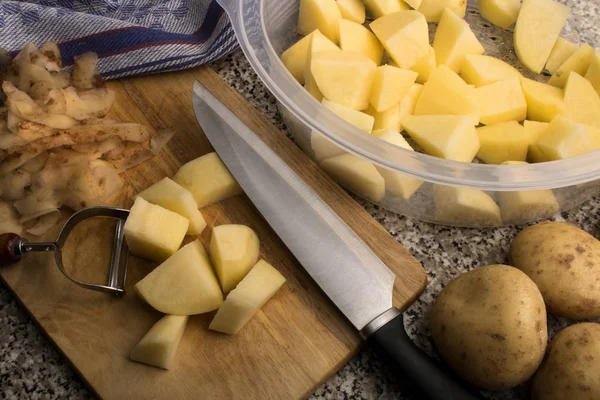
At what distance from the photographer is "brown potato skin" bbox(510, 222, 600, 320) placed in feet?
3.90

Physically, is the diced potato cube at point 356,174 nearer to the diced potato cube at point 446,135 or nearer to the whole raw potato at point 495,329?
the diced potato cube at point 446,135

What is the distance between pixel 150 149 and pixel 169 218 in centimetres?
27

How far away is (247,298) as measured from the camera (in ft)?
3.88

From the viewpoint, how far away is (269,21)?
1.59 metres

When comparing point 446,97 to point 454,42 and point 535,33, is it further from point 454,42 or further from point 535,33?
point 535,33

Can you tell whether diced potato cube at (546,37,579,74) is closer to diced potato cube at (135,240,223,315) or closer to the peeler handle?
diced potato cube at (135,240,223,315)

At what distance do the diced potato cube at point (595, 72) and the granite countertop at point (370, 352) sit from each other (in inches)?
12.7

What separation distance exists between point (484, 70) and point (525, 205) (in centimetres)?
40

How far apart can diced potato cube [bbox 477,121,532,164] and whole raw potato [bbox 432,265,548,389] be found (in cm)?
40

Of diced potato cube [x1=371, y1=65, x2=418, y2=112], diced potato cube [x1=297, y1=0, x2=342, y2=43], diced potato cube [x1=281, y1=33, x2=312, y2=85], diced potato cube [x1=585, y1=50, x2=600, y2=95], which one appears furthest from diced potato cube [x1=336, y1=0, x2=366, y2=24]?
diced potato cube [x1=585, y1=50, x2=600, y2=95]

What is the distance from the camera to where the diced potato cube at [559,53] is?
65.9 inches

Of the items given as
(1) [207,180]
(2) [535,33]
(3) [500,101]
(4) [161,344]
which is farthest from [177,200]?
(2) [535,33]

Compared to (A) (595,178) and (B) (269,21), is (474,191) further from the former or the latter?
(B) (269,21)

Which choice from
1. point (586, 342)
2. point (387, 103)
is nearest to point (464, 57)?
point (387, 103)
